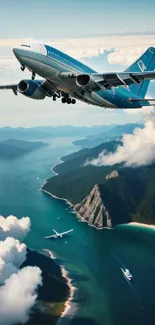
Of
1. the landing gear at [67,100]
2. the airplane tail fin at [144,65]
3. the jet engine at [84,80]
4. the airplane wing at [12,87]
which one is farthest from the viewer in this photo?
the airplane tail fin at [144,65]

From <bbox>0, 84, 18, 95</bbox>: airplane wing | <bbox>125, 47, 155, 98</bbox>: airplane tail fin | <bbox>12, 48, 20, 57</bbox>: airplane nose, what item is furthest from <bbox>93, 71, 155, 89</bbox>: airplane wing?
<bbox>125, 47, 155, 98</bbox>: airplane tail fin

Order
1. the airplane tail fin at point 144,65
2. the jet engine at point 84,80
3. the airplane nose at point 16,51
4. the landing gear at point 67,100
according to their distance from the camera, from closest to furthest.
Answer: the airplane nose at point 16,51 < the jet engine at point 84,80 < the landing gear at point 67,100 < the airplane tail fin at point 144,65

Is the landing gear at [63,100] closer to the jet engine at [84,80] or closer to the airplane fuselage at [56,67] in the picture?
the airplane fuselage at [56,67]

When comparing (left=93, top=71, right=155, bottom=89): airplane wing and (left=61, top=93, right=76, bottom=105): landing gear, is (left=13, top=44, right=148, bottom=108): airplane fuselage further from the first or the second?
(left=61, top=93, right=76, bottom=105): landing gear

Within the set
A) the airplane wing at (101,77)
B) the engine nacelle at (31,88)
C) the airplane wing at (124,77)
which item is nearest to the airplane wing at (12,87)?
the engine nacelle at (31,88)

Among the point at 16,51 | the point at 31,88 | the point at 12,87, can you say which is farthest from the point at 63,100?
the point at 16,51

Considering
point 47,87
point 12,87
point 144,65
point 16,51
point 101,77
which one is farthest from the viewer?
point 144,65

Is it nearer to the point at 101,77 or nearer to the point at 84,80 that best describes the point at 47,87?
the point at 84,80

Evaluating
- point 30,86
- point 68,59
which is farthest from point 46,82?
point 68,59
